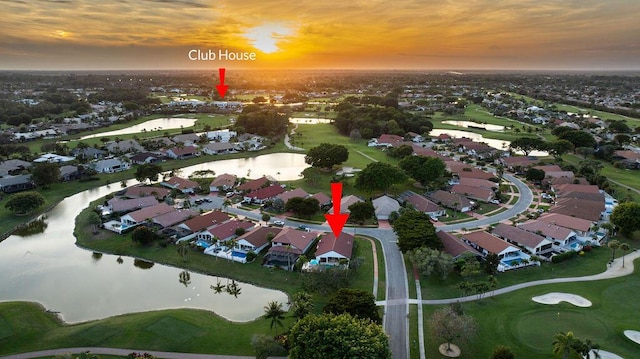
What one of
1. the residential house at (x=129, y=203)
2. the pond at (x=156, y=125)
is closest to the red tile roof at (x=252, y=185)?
the residential house at (x=129, y=203)

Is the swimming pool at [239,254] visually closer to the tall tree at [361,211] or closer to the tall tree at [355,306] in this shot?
the tall tree at [361,211]

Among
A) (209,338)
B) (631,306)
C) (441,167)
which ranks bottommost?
(209,338)

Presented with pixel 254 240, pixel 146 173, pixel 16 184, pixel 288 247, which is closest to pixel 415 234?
pixel 288 247

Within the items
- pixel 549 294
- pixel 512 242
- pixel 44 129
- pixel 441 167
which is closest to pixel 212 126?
pixel 44 129

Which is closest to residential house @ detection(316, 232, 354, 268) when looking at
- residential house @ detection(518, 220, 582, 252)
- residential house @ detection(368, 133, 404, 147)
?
residential house @ detection(518, 220, 582, 252)

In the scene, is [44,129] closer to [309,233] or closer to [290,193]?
[290,193]

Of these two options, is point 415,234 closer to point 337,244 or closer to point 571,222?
point 337,244
